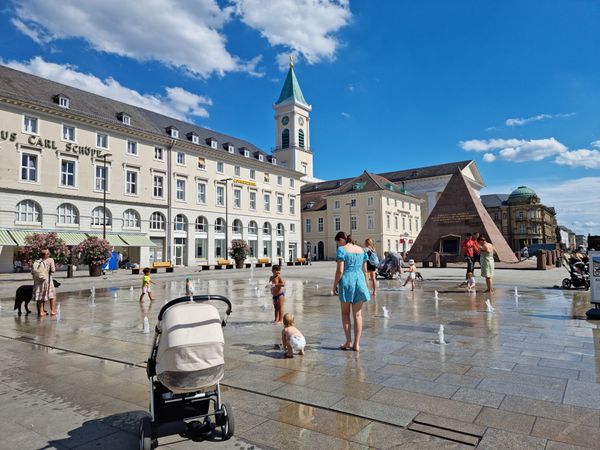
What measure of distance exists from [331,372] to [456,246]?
104 feet

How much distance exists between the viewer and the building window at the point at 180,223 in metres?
47.7

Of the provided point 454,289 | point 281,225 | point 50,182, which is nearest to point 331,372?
point 454,289

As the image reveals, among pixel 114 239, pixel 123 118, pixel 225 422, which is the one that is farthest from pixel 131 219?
pixel 225 422

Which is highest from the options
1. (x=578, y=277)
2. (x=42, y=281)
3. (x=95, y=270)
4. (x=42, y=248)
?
(x=42, y=248)

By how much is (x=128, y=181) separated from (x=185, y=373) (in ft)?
144

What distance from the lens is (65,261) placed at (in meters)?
27.6

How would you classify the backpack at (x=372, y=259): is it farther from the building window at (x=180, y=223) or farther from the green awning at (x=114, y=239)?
the building window at (x=180, y=223)

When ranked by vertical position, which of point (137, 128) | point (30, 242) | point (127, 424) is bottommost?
point (127, 424)

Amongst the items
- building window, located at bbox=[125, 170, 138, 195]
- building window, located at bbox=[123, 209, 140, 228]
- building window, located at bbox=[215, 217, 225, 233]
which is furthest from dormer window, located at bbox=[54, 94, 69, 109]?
building window, located at bbox=[215, 217, 225, 233]

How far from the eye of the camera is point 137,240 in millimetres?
42625

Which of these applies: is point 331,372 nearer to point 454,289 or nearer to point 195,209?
point 454,289

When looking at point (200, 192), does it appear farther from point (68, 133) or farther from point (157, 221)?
point (68, 133)

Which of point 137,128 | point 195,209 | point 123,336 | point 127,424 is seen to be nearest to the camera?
point 127,424

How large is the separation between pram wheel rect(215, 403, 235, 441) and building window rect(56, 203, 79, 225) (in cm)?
3988
